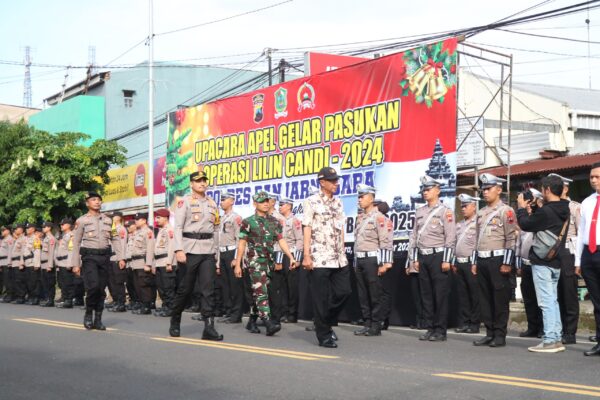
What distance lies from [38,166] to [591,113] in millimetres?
18830

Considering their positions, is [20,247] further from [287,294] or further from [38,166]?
[287,294]

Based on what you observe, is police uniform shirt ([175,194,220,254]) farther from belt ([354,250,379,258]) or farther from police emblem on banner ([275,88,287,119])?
police emblem on banner ([275,88,287,119])

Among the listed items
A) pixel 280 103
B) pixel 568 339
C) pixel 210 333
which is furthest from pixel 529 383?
pixel 280 103

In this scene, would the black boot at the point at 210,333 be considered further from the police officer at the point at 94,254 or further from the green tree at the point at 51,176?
the green tree at the point at 51,176

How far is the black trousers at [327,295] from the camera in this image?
30.5ft

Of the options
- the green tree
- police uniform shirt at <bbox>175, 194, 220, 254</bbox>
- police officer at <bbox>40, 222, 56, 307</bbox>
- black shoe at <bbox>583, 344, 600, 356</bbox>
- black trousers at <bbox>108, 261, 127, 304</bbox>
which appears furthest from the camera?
the green tree

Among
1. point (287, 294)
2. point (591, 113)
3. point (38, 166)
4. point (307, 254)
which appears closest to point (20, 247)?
point (38, 166)

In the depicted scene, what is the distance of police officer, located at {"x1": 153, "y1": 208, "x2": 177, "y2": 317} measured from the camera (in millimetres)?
15398

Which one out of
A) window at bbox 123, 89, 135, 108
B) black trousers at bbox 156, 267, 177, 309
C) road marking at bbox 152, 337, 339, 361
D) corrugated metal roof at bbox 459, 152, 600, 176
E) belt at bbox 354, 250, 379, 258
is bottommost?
road marking at bbox 152, 337, 339, 361

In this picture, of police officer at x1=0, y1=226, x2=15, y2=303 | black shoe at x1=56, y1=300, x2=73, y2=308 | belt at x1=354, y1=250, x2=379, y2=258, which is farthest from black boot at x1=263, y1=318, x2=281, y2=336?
police officer at x1=0, y1=226, x2=15, y2=303

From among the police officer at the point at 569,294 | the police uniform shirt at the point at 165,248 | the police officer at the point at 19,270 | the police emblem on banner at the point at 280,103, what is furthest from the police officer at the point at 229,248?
the police officer at the point at 19,270

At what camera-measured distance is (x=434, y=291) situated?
1038cm

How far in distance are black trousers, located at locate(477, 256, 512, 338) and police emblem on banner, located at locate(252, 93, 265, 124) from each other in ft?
23.2

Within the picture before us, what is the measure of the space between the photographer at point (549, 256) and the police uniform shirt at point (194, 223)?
3.68 m
